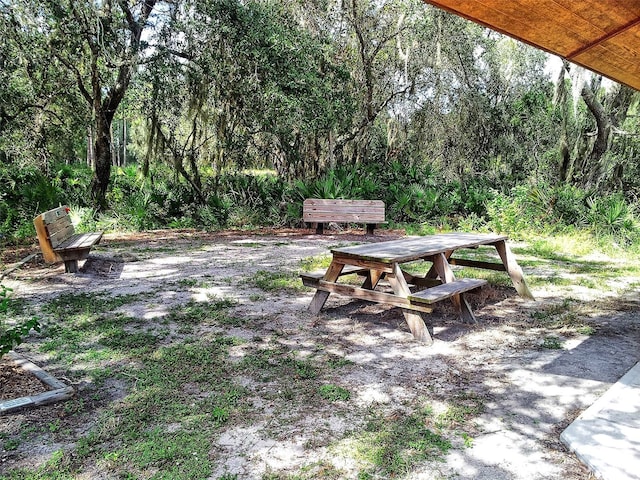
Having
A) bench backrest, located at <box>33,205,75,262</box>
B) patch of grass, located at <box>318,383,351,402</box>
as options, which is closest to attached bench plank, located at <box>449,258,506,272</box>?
patch of grass, located at <box>318,383,351,402</box>

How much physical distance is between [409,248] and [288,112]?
655 centimetres

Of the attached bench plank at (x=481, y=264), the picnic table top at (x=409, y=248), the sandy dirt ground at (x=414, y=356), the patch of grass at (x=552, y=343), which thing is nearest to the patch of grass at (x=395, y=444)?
the sandy dirt ground at (x=414, y=356)

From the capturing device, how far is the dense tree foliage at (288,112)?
10.1 metres

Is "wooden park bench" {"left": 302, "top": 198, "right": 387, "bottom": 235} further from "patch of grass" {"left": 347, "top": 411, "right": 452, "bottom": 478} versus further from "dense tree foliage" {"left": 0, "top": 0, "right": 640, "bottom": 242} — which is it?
"patch of grass" {"left": 347, "top": 411, "right": 452, "bottom": 478}

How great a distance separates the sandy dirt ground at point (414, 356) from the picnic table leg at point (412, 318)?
12 cm

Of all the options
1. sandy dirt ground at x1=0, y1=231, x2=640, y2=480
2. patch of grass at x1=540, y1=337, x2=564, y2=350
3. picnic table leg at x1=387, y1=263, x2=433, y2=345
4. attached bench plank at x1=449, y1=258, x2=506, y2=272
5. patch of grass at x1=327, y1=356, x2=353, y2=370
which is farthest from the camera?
attached bench plank at x1=449, y1=258, x2=506, y2=272

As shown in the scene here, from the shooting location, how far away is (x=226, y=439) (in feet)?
8.63

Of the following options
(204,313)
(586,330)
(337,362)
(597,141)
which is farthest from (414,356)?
(597,141)

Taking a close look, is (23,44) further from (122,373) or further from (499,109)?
(499,109)

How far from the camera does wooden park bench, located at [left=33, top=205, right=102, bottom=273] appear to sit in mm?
6036

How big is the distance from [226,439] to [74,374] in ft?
4.60

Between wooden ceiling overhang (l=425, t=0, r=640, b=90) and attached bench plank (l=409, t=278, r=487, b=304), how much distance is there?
1971 millimetres

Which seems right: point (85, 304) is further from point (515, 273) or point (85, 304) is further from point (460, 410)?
point (515, 273)

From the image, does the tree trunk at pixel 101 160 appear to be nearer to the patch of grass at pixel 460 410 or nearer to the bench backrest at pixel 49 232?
the bench backrest at pixel 49 232
